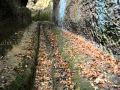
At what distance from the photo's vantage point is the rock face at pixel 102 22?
9.55 metres

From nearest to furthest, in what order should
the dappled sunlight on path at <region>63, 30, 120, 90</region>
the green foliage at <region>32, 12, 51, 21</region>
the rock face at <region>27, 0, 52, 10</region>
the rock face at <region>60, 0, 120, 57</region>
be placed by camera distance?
1. the dappled sunlight on path at <region>63, 30, 120, 90</region>
2. the rock face at <region>60, 0, 120, 57</region>
3. the green foliage at <region>32, 12, 51, 21</region>
4. the rock face at <region>27, 0, 52, 10</region>

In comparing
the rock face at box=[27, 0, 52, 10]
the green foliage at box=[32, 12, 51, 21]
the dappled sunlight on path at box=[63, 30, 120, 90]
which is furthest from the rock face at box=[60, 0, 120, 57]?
the rock face at box=[27, 0, 52, 10]

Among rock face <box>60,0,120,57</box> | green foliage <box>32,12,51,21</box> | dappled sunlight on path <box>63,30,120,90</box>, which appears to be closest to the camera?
dappled sunlight on path <box>63,30,120,90</box>

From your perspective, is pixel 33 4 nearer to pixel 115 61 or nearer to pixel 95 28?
pixel 95 28

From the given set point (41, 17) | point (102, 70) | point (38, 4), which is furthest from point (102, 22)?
point (38, 4)

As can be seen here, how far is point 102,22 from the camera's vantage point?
430 inches

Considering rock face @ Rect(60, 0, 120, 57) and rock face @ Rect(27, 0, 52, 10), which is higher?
rock face @ Rect(60, 0, 120, 57)

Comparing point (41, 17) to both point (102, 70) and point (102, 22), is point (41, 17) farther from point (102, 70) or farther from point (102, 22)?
point (102, 70)

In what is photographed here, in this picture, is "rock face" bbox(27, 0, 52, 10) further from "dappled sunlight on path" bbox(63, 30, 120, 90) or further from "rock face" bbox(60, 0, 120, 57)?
"dappled sunlight on path" bbox(63, 30, 120, 90)

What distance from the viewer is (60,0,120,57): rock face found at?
9555mm

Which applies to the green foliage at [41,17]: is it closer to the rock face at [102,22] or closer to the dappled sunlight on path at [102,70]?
the rock face at [102,22]

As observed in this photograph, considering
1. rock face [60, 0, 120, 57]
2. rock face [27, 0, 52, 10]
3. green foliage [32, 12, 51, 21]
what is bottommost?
green foliage [32, 12, 51, 21]

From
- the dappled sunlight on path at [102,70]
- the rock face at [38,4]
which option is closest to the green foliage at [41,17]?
the rock face at [38,4]

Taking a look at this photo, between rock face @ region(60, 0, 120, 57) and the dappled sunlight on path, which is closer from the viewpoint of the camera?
the dappled sunlight on path
